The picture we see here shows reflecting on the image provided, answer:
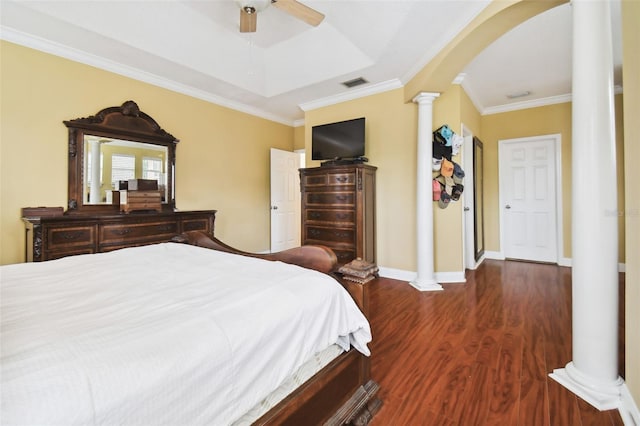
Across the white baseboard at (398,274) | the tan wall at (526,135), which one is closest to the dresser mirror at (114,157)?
the white baseboard at (398,274)

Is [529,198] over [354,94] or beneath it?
beneath

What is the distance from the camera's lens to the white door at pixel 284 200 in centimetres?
519

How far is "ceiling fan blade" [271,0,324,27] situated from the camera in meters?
2.28

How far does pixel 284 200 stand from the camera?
539 cm

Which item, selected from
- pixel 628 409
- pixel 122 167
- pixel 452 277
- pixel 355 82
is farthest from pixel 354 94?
pixel 628 409

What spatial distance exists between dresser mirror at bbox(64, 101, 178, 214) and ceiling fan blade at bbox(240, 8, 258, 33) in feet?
5.91

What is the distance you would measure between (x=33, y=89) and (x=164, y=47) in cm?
131

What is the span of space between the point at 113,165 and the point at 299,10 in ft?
8.80

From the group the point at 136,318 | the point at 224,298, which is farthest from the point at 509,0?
the point at 136,318

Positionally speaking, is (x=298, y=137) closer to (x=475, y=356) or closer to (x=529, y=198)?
(x=529, y=198)

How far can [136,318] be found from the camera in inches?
35.4

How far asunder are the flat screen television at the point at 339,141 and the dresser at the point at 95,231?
2052mm

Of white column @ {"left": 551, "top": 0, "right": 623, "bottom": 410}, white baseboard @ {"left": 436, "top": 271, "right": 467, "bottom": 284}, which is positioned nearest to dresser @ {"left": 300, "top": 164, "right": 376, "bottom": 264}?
white baseboard @ {"left": 436, "top": 271, "right": 467, "bottom": 284}

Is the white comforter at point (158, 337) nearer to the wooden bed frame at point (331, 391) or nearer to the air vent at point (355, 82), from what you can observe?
the wooden bed frame at point (331, 391)
